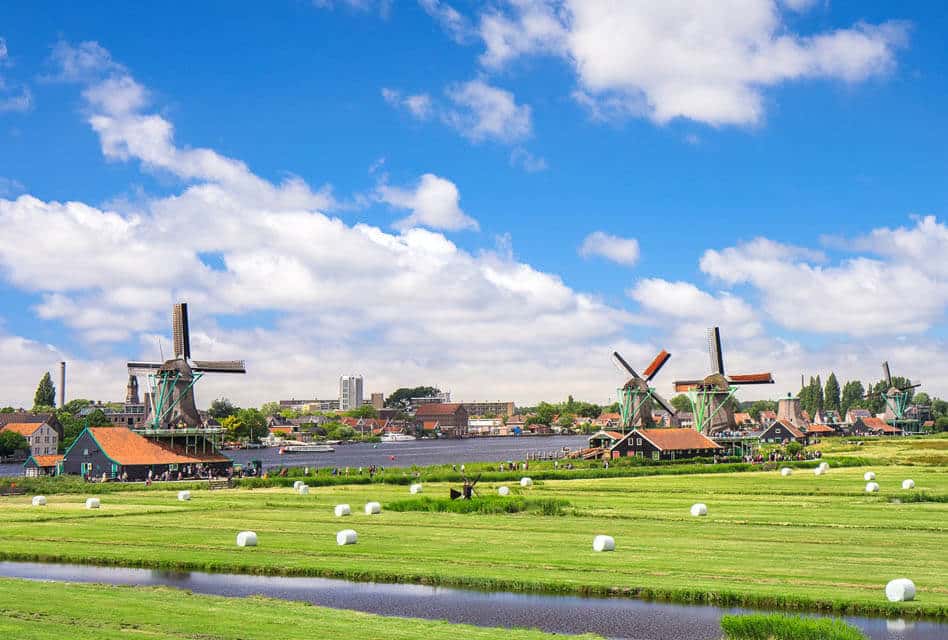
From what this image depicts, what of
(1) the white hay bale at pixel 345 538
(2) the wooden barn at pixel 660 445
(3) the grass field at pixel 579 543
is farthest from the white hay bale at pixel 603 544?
(2) the wooden barn at pixel 660 445

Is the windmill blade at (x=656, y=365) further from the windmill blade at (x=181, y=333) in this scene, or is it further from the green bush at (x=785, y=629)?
the green bush at (x=785, y=629)

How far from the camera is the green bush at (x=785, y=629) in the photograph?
18.7m

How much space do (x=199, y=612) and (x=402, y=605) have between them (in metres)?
5.03

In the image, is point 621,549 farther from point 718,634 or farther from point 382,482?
point 382,482

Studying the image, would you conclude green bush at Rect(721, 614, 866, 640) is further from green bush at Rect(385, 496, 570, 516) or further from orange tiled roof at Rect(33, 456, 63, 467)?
orange tiled roof at Rect(33, 456, 63, 467)

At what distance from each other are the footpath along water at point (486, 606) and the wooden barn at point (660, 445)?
80.6 meters

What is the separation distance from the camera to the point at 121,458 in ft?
253

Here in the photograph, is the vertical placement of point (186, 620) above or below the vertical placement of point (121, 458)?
below

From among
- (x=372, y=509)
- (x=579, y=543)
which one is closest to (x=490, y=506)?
(x=372, y=509)

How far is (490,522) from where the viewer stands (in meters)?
41.0

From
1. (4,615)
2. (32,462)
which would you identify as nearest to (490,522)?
(4,615)

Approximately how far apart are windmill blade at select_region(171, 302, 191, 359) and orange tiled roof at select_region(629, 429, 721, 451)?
4953cm

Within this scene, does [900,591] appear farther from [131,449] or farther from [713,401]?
[713,401]

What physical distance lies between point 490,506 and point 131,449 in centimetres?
4490
